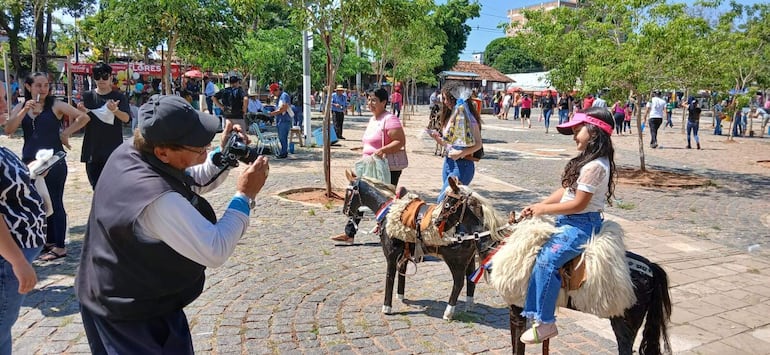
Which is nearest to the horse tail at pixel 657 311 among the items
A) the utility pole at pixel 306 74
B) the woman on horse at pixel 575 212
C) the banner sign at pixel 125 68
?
the woman on horse at pixel 575 212

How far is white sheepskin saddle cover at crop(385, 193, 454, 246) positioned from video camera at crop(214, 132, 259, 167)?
6.58ft

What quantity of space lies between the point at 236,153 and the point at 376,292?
2.89 metres

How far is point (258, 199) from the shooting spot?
902 cm

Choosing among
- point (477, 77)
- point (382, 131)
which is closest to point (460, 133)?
point (382, 131)

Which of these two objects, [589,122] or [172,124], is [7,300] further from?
[589,122]

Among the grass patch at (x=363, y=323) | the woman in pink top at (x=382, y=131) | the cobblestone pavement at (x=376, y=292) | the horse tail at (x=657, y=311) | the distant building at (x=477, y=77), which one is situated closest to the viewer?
the horse tail at (x=657, y=311)

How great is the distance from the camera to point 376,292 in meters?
5.30

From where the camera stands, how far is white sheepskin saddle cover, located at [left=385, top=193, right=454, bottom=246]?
4473 millimetres

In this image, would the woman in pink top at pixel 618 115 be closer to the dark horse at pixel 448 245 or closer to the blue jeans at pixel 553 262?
the dark horse at pixel 448 245

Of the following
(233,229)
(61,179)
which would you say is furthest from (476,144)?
(61,179)

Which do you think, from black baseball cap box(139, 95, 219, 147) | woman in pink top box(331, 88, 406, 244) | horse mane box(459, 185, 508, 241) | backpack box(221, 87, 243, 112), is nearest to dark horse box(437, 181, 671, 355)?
horse mane box(459, 185, 508, 241)

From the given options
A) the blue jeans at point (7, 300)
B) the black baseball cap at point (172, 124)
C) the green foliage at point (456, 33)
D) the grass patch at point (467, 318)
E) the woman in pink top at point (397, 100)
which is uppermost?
the green foliage at point (456, 33)

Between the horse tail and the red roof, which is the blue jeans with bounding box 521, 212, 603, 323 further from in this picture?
the red roof

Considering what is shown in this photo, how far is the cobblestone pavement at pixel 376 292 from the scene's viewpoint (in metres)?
4.25
